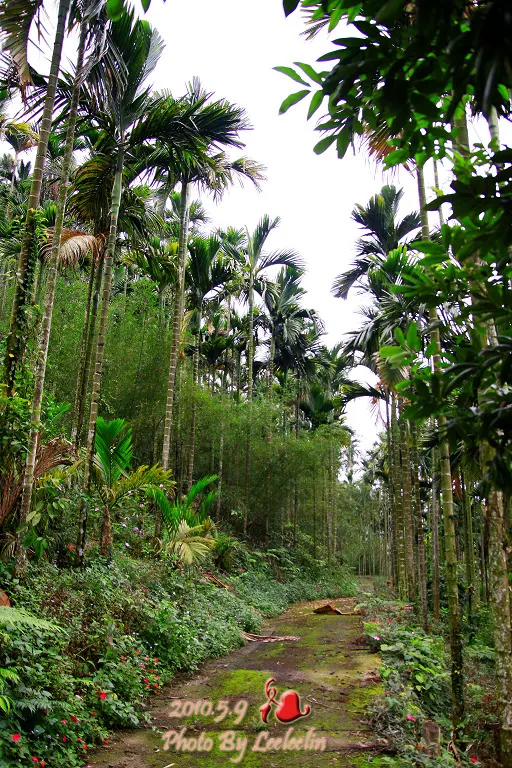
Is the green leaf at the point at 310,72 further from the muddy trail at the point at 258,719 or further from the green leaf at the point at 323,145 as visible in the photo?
the muddy trail at the point at 258,719

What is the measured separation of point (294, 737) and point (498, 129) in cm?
521

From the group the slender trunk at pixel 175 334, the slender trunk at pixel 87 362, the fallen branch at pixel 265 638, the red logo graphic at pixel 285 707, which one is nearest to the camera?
the red logo graphic at pixel 285 707

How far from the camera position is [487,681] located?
7.87 metres

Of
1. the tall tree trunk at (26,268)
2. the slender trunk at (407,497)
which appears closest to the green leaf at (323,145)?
the tall tree trunk at (26,268)

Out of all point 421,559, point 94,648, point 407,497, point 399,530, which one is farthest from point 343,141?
point 399,530

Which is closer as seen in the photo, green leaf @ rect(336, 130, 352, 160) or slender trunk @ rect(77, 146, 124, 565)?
green leaf @ rect(336, 130, 352, 160)

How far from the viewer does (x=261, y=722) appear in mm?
4871

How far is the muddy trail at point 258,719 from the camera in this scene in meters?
→ 4.20

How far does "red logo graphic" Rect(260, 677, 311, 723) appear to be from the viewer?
5035mm

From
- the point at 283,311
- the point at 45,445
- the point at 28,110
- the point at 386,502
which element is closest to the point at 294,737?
the point at 45,445

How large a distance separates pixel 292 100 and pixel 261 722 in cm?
500

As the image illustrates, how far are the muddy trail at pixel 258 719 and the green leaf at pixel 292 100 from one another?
426 centimetres

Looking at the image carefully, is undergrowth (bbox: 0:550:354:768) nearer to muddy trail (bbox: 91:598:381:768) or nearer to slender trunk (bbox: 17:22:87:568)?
muddy trail (bbox: 91:598:381:768)

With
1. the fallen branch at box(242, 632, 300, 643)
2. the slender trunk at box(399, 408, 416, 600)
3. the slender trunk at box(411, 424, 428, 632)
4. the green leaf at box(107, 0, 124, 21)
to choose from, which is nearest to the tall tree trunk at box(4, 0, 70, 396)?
the slender trunk at box(411, 424, 428, 632)
